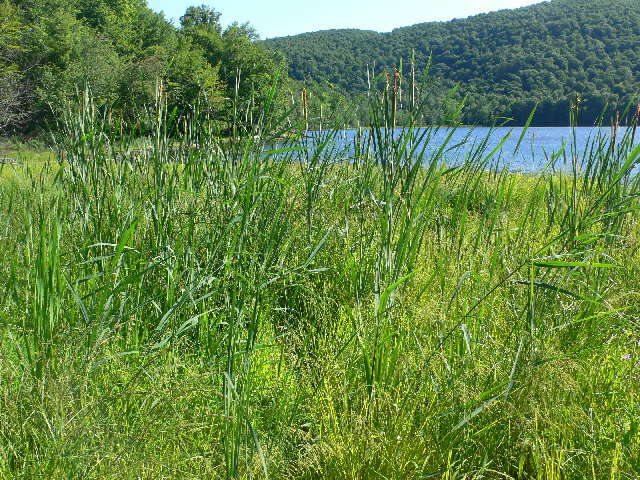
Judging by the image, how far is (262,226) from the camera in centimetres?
187

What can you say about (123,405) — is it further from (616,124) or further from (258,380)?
(616,124)

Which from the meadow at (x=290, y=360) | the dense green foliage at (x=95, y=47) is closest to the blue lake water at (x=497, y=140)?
the meadow at (x=290, y=360)

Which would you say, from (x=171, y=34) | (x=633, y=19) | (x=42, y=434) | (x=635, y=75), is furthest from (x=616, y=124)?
(x=171, y=34)

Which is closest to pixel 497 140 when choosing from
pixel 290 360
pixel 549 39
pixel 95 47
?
pixel 290 360

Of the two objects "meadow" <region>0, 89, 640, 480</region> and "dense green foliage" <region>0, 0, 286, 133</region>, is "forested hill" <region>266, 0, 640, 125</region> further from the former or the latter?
"meadow" <region>0, 89, 640, 480</region>

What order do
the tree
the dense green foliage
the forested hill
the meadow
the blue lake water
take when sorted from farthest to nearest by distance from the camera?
the forested hill
the dense green foliage
the tree
the blue lake water
the meadow

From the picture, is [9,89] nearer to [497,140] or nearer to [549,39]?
[497,140]

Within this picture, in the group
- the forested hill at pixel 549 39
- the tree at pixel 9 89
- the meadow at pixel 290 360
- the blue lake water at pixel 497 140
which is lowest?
the meadow at pixel 290 360

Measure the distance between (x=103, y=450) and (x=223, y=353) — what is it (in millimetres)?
548

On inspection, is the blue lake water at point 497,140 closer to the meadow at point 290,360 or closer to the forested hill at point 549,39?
the meadow at point 290,360

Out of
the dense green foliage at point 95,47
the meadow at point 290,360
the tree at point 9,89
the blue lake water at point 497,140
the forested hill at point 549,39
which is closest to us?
the meadow at point 290,360

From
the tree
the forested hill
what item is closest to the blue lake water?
the forested hill

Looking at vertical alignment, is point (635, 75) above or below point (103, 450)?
above

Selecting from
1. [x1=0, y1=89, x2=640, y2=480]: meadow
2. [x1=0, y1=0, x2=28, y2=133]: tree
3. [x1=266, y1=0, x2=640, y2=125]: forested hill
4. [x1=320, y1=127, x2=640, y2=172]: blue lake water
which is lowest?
[x1=0, y1=89, x2=640, y2=480]: meadow
